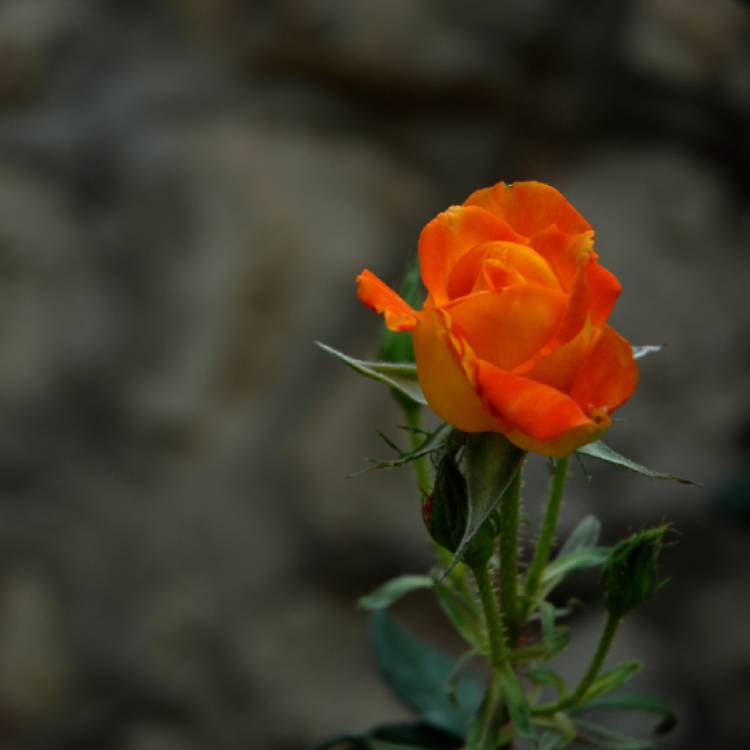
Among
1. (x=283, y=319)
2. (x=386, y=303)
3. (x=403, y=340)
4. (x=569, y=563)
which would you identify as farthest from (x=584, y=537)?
(x=283, y=319)

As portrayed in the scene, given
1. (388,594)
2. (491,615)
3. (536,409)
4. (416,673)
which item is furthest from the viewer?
(416,673)

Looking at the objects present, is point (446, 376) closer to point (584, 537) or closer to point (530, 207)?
point (530, 207)

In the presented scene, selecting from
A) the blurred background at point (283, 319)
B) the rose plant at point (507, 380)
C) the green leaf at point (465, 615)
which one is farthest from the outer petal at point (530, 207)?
the blurred background at point (283, 319)

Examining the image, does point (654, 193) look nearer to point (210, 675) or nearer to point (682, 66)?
point (682, 66)

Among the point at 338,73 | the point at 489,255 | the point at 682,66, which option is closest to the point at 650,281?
the point at 682,66

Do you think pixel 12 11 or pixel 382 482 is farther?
pixel 12 11

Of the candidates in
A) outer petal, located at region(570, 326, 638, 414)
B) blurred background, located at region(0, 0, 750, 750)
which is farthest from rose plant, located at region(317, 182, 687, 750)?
blurred background, located at region(0, 0, 750, 750)
